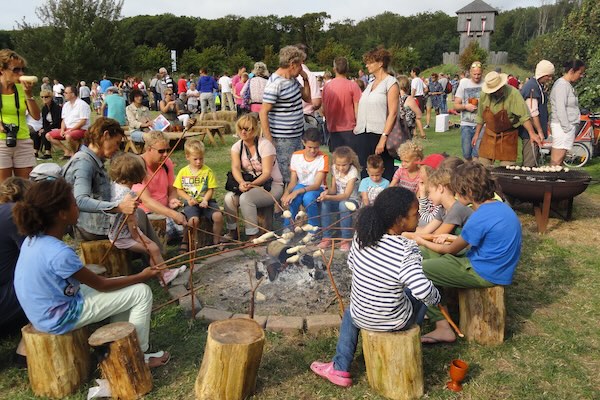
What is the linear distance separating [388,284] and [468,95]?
532 cm

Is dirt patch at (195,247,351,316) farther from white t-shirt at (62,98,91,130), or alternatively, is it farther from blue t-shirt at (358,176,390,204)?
white t-shirt at (62,98,91,130)

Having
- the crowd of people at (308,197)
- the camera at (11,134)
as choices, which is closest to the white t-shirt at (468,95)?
the crowd of people at (308,197)

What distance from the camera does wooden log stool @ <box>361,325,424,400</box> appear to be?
272 centimetres

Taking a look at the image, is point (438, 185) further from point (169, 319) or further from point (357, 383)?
point (169, 319)

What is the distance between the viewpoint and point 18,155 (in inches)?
203

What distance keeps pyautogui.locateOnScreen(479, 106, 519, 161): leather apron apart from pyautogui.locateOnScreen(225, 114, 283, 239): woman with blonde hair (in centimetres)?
279

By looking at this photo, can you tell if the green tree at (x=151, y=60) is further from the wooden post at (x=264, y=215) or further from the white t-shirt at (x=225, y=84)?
the wooden post at (x=264, y=215)

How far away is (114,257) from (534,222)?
484 cm

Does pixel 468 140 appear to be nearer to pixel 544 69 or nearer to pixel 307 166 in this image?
pixel 544 69

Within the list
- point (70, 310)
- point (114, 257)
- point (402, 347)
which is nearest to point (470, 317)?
point (402, 347)

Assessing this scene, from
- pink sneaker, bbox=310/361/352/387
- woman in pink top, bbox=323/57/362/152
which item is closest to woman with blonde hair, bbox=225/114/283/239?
woman in pink top, bbox=323/57/362/152

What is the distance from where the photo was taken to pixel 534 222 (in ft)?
→ 19.9

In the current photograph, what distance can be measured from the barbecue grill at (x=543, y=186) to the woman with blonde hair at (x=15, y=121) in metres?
5.28

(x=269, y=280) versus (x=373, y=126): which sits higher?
(x=373, y=126)
